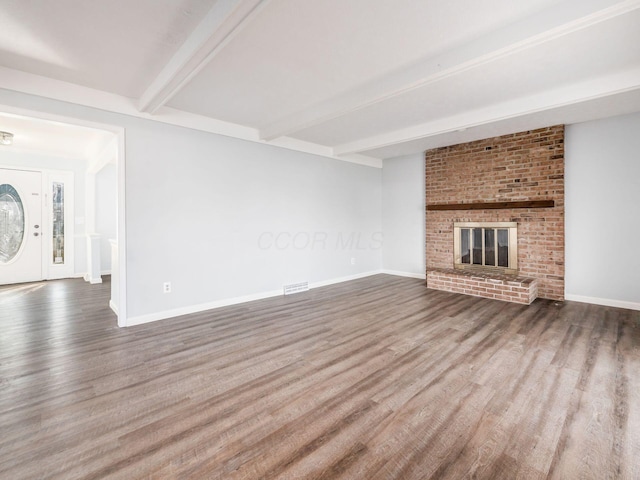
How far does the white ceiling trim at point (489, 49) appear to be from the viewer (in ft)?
6.32

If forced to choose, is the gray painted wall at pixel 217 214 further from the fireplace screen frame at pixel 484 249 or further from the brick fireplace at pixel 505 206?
the fireplace screen frame at pixel 484 249

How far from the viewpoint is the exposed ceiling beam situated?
1.81 metres

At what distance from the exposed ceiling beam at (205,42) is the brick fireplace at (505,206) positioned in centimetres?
459

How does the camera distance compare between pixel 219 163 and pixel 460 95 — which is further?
pixel 219 163

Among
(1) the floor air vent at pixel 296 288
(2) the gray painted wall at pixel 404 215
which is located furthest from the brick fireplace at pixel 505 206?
(1) the floor air vent at pixel 296 288

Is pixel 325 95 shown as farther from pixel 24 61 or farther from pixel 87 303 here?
pixel 87 303

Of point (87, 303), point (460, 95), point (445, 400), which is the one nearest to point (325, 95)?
point (460, 95)

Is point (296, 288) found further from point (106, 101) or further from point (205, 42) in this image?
point (205, 42)

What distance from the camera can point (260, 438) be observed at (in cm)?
170

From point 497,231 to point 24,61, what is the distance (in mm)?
6319

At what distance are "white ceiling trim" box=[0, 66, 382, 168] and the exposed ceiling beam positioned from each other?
0.60 meters

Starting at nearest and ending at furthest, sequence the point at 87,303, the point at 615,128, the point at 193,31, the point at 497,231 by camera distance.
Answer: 1. the point at 193,31
2. the point at 615,128
3. the point at 87,303
4. the point at 497,231

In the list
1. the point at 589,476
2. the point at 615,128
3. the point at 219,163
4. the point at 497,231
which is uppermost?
the point at 615,128

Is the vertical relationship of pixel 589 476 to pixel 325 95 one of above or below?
below
